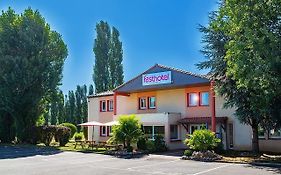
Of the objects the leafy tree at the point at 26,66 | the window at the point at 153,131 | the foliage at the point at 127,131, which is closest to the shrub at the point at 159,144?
the window at the point at 153,131

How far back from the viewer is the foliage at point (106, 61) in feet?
182

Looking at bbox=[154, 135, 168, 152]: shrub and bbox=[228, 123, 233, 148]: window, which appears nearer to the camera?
bbox=[154, 135, 168, 152]: shrub

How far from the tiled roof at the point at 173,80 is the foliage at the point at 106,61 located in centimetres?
1941

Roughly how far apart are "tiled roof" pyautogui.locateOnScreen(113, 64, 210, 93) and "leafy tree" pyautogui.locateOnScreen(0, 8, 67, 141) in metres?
9.72

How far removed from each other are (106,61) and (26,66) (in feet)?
61.3

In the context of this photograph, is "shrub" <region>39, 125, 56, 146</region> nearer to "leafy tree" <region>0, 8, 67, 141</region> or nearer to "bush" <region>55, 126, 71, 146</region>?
"bush" <region>55, 126, 71, 146</region>

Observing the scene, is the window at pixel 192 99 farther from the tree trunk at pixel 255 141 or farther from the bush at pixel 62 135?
the bush at pixel 62 135

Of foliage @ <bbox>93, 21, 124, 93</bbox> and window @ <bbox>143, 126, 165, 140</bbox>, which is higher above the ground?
foliage @ <bbox>93, 21, 124, 93</bbox>

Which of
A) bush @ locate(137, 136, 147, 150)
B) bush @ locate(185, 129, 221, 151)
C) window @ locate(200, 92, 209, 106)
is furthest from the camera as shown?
window @ locate(200, 92, 209, 106)

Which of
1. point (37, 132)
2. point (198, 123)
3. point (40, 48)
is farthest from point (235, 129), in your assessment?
point (40, 48)

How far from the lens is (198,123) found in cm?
3105

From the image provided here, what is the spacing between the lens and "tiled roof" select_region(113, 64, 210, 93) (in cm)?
3036

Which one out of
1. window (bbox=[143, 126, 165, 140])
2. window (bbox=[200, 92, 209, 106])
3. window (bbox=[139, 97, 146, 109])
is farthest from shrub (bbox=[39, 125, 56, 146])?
window (bbox=[200, 92, 209, 106])

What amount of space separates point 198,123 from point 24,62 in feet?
64.5
